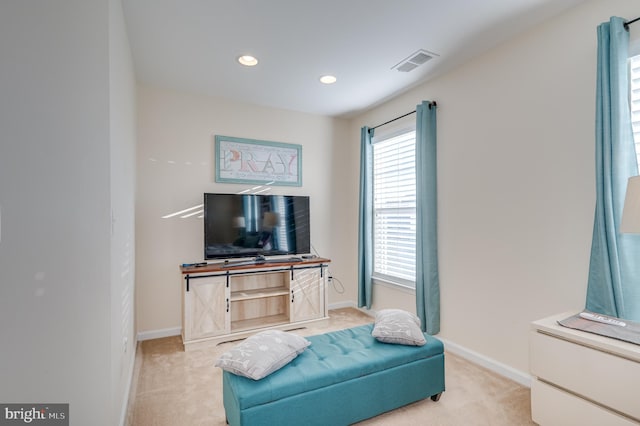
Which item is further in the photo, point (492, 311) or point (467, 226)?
point (467, 226)

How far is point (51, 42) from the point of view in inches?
58.4

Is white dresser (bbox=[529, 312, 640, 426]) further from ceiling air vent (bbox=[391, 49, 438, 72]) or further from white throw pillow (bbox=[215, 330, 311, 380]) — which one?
ceiling air vent (bbox=[391, 49, 438, 72])

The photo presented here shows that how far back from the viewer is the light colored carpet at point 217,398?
1.98 m

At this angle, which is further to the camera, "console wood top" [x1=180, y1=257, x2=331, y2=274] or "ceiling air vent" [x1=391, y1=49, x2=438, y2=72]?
"console wood top" [x1=180, y1=257, x2=331, y2=274]

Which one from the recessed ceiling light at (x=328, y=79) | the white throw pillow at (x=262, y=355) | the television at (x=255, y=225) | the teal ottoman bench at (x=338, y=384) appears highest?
the recessed ceiling light at (x=328, y=79)

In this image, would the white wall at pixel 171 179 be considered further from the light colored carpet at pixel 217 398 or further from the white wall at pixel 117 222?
the white wall at pixel 117 222

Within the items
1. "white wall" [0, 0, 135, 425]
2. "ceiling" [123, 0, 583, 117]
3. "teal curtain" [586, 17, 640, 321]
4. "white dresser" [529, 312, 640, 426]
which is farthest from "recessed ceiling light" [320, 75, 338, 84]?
"white dresser" [529, 312, 640, 426]

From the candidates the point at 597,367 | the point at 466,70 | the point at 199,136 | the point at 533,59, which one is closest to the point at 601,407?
the point at 597,367

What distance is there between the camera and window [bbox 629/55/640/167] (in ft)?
6.04

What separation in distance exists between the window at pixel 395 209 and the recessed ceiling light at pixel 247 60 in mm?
1768

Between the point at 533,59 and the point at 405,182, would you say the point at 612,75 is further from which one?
the point at 405,182

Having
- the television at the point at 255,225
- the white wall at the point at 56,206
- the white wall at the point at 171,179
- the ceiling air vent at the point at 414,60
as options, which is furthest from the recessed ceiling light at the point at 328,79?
the white wall at the point at 56,206

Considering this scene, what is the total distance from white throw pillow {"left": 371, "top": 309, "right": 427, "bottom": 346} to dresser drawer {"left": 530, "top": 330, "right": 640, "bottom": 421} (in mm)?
666

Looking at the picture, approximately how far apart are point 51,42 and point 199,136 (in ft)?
6.92
